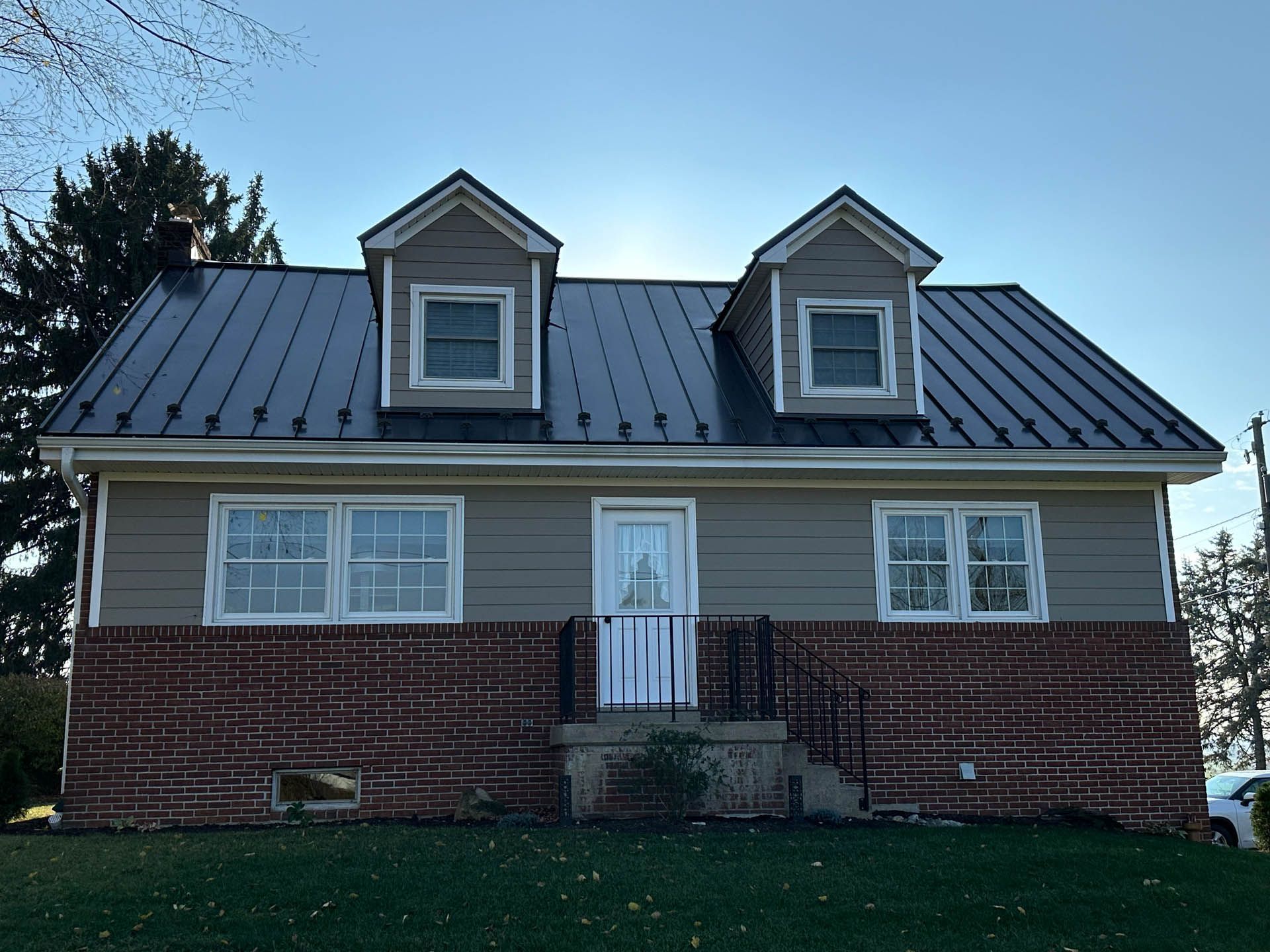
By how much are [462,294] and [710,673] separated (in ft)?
15.9

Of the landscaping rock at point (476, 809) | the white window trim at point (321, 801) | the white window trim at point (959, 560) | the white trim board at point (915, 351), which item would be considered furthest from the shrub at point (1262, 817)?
the white window trim at point (321, 801)

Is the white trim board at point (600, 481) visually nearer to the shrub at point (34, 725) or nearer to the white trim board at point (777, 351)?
the white trim board at point (777, 351)

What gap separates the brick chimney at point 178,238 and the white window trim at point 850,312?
809 cm

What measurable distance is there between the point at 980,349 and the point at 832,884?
8.60 metres

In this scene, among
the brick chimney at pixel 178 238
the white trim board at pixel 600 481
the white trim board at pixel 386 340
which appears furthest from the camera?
the brick chimney at pixel 178 238

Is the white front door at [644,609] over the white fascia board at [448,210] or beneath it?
beneath

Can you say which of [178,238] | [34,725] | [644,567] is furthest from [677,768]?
[178,238]

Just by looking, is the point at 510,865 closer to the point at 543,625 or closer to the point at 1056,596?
the point at 543,625

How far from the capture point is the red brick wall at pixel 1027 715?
11.6 m

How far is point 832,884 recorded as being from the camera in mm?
7766

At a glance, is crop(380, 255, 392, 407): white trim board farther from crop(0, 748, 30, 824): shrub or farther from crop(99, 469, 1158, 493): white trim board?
crop(0, 748, 30, 824): shrub

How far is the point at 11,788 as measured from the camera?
1048cm

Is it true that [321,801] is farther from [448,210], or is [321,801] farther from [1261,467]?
[1261,467]

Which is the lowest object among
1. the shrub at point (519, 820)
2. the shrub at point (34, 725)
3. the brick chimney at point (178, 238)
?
the shrub at point (519, 820)
